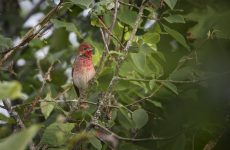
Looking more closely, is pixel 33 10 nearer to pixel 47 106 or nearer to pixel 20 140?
pixel 47 106

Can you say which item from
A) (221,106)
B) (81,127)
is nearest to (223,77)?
(221,106)

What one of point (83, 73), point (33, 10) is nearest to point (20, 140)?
point (83, 73)

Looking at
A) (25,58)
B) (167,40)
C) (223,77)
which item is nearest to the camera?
(223,77)

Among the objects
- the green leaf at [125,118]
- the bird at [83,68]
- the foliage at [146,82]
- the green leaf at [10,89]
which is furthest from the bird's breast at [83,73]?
the green leaf at [10,89]

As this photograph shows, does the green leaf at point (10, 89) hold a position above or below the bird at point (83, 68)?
above

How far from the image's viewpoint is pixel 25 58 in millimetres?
5805

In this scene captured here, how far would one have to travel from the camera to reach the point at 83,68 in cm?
482

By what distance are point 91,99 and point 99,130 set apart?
417mm

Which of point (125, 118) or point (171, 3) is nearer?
point (171, 3)

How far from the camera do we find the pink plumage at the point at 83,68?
4.56 metres

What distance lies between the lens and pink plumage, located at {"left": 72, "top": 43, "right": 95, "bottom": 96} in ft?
15.0

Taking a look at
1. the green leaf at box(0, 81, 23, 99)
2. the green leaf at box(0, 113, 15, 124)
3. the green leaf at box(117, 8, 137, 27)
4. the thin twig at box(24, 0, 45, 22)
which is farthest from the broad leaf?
the thin twig at box(24, 0, 45, 22)

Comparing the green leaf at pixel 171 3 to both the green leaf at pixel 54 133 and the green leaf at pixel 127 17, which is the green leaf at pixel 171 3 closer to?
the green leaf at pixel 127 17

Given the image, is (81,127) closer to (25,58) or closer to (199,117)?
(199,117)
